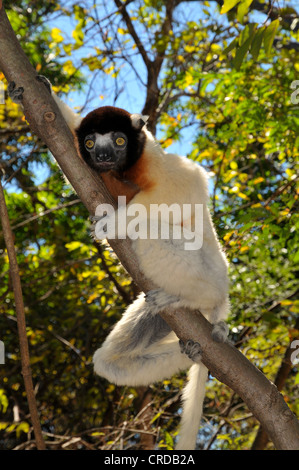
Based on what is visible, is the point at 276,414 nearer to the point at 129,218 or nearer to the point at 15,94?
the point at 129,218

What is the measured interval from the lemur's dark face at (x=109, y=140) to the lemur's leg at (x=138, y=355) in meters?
1.05

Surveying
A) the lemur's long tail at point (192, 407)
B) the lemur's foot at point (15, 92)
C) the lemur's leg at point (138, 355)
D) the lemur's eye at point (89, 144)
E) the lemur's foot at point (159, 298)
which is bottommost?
the lemur's long tail at point (192, 407)

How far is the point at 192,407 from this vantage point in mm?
3402

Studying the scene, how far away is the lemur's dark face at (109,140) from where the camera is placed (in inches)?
131

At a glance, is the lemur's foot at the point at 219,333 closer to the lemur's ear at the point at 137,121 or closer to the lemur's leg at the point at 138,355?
the lemur's leg at the point at 138,355

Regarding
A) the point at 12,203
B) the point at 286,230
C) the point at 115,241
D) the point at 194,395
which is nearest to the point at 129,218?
the point at 115,241

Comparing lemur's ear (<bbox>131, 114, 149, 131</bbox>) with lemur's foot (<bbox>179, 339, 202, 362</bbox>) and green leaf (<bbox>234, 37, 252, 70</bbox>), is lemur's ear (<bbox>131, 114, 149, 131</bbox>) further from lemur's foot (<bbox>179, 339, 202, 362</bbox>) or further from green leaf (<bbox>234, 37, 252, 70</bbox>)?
lemur's foot (<bbox>179, 339, 202, 362</bbox>)

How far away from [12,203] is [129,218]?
4.63 meters

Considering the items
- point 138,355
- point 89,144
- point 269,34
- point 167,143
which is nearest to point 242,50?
point 269,34

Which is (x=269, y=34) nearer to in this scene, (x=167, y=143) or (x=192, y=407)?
(x=192, y=407)

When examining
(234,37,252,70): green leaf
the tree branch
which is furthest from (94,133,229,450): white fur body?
(234,37,252,70): green leaf

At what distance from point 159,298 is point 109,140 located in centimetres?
113

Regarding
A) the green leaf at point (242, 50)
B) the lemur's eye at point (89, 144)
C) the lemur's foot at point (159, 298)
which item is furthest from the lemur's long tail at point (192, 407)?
the green leaf at point (242, 50)

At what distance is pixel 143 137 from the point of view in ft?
11.5
